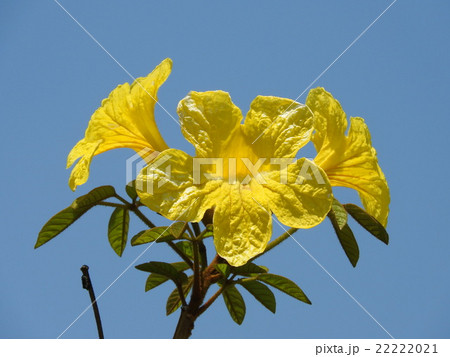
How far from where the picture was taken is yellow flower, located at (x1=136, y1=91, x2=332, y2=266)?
5.41 feet

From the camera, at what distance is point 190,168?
1.74 m

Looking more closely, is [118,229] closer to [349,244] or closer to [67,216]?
[67,216]

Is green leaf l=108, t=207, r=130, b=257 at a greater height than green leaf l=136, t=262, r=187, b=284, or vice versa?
green leaf l=108, t=207, r=130, b=257

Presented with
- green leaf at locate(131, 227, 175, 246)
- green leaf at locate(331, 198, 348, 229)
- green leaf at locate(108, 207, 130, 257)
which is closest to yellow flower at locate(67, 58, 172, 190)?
green leaf at locate(108, 207, 130, 257)

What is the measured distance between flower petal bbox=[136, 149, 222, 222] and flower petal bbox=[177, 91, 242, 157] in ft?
0.35

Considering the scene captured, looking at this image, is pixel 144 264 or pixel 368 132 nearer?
pixel 144 264

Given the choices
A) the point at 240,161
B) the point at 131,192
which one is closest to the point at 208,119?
the point at 240,161

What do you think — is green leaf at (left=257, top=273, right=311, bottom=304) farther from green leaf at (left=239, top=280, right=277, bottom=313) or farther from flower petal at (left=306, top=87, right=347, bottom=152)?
flower petal at (left=306, top=87, right=347, bottom=152)

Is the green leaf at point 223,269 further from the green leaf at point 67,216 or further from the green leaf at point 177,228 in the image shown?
the green leaf at point 67,216

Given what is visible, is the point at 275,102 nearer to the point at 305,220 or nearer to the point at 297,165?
the point at 297,165
